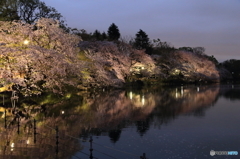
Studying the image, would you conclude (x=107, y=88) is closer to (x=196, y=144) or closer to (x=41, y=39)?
(x=41, y=39)

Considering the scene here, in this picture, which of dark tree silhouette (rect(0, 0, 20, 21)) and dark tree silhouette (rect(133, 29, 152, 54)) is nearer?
dark tree silhouette (rect(0, 0, 20, 21))

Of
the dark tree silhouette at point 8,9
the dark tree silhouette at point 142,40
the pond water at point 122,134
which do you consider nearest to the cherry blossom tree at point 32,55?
the pond water at point 122,134

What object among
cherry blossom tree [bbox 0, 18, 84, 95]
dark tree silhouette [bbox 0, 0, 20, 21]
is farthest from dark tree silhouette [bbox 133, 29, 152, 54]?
cherry blossom tree [bbox 0, 18, 84, 95]

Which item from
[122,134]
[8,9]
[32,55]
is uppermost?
[8,9]

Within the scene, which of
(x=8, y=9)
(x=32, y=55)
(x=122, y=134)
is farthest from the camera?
(x=8, y=9)

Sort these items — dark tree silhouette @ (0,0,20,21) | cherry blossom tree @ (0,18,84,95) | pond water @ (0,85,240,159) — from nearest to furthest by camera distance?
pond water @ (0,85,240,159) → cherry blossom tree @ (0,18,84,95) → dark tree silhouette @ (0,0,20,21)

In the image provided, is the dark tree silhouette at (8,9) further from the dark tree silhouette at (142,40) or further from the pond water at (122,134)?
the dark tree silhouette at (142,40)

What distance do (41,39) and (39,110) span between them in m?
6.51

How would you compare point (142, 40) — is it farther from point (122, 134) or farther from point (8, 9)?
point (122, 134)

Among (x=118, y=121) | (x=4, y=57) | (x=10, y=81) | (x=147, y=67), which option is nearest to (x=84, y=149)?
(x=118, y=121)

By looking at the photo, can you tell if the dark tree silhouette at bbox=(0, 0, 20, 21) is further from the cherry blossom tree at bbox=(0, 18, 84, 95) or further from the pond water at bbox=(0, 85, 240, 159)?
the pond water at bbox=(0, 85, 240, 159)

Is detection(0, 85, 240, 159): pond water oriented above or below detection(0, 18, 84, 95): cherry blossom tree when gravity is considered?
below

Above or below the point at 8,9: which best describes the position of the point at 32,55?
below

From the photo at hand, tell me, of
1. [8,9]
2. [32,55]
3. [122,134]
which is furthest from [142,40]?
[122,134]
